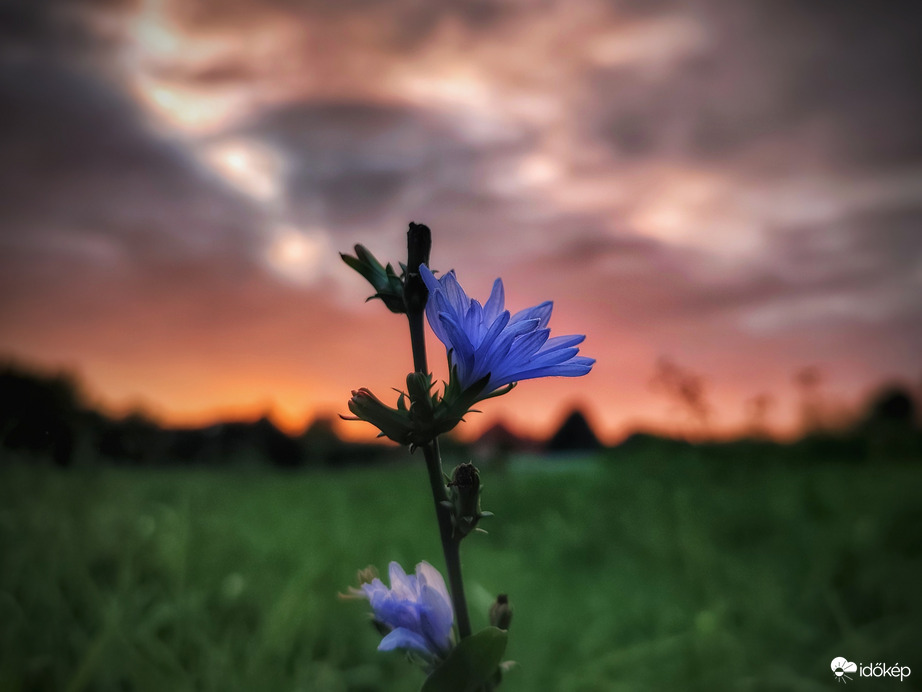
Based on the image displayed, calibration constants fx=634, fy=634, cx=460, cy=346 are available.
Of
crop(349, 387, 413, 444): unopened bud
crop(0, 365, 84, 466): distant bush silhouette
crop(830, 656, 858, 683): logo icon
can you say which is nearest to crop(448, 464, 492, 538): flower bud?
crop(349, 387, 413, 444): unopened bud

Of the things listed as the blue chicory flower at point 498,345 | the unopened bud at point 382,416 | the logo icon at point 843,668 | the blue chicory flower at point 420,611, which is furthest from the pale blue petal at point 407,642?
the logo icon at point 843,668

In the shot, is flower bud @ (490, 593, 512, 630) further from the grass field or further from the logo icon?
the logo icon

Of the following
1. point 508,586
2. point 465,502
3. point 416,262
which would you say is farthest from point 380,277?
point 508,586

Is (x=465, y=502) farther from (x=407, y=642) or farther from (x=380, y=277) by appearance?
(x=380, y=277)

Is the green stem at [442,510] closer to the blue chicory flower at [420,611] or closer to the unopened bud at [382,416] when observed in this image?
the unopened bud at [382,416]

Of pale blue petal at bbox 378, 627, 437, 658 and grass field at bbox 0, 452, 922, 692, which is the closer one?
pale blue petal at bbox 378, 627, 437, 658

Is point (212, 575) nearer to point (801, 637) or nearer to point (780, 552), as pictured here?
point (801, 637)
